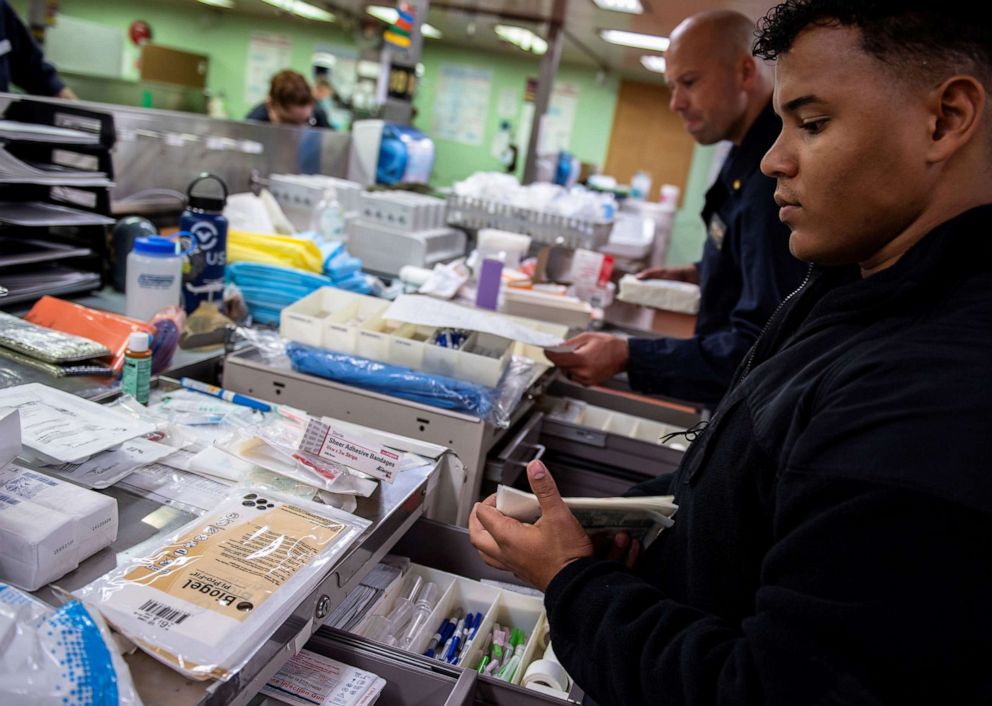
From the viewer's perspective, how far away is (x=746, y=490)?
2.74 ft

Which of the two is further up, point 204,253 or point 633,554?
point 204,253

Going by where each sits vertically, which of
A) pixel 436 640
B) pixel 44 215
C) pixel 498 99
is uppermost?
pixel 498 99

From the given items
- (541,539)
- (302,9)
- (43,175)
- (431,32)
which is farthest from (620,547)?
(431,32)

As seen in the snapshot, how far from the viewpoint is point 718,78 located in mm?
2254

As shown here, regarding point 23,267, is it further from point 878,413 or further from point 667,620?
point 878,413

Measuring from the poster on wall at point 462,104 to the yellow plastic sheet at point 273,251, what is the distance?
7982 mm

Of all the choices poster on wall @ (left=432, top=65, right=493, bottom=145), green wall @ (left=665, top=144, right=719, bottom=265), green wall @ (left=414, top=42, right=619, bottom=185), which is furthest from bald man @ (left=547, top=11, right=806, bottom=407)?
poster on wall @ (left=432, top=65, right=493, bottom=145)

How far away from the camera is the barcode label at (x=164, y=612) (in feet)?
2.68

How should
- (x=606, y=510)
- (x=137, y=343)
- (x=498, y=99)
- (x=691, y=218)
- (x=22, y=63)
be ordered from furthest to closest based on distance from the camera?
1. (x=498, y=99)
2. (x=691, y=218)
3. (x=22, y=63)
4. (x=137, y=343)
5. (x=606, y=510)

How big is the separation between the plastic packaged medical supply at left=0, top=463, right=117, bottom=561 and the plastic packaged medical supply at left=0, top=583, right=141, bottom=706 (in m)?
0.15

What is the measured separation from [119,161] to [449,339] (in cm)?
132

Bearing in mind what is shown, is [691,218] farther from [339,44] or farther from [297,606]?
[297,606]

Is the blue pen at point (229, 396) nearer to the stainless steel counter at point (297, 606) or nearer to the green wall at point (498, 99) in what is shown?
the stainless steel counter at point (297, 606)

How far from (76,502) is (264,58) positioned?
10132 millimetres
